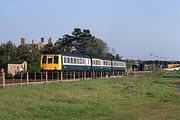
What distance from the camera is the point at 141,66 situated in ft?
423

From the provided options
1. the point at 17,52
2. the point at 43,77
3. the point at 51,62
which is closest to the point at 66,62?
the point at 51,62

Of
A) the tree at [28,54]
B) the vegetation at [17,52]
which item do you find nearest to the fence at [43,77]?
the tree at [28,54]

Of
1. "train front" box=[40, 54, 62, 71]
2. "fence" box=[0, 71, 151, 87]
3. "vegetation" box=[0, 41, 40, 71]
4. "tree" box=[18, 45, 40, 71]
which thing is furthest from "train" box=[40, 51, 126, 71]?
"vegetation" box=[0, 41, 40, 71]

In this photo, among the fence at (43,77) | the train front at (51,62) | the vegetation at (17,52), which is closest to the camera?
the fence at (43,77)

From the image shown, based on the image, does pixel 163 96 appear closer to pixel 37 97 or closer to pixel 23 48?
pixel 37 97

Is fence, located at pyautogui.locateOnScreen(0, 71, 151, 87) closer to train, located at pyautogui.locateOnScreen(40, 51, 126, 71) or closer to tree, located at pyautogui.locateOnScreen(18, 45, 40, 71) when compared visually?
train, located at pyautogui.locateOnScreen(40, 51, 126, 71)

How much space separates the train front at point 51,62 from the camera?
4129 centimetres

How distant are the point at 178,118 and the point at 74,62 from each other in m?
31.4

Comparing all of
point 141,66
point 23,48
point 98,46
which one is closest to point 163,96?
point 23,48

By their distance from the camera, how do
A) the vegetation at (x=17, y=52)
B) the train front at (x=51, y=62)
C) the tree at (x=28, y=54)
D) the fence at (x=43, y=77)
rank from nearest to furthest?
the fence at (x=43, y=77), the train front at (x=51, y=62), the tree at (x=28, y=54), the vegetation at (x=17, y=52)

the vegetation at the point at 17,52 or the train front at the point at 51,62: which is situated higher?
the vegetation at the point at 17,52

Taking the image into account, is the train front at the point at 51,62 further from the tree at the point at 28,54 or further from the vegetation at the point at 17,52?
the vegetation at the point at 17,52

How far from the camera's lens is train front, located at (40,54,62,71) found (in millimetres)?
41291

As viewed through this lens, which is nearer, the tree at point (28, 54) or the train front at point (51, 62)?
the train front at point (51, 62)
